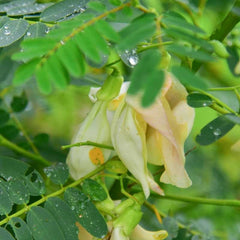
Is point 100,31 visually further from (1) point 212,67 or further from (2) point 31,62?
(1) point 212,67

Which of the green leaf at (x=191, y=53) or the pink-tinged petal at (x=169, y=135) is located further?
the pink-tinged petal at (x=169, y=135)

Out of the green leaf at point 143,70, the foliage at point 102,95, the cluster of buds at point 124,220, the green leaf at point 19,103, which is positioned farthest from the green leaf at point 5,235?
the green leaf at point 19,103

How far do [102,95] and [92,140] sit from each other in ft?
0.20

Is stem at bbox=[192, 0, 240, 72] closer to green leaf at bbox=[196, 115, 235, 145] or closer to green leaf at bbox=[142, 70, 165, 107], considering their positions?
green leaf at bbox=[196, 115, 235, 145]

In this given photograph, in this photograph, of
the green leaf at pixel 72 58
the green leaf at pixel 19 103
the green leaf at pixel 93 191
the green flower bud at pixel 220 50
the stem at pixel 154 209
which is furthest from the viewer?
the green leaf at pixel 19 103

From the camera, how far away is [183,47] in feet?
2.27

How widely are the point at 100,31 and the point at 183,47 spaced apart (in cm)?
9

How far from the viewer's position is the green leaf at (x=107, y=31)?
2.19ft

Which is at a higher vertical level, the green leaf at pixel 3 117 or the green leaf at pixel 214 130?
the green leaf at pixel 214 130

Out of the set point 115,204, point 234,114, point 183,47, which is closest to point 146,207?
point 115,204

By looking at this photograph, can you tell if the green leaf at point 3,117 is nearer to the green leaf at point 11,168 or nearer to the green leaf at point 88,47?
the green leaf at point 11,168

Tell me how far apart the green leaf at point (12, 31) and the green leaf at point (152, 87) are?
327mm

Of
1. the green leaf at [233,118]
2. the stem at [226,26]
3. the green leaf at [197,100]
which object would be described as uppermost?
the stem at [226,26]

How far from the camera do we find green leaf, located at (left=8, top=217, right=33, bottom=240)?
Answer: 84 cm
